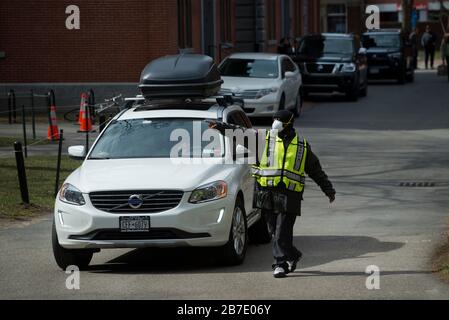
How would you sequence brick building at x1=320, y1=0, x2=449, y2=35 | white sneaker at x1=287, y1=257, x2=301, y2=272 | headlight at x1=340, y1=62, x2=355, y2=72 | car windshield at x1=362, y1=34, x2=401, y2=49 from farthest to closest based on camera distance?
brick building at x1=320, y1=0, x2=449, y2=35, car windshield at x1=362, y1=34, x2=401, y2=49, headlight at x1=340, y1=62, x2=355, y2=72, white sneaker at x1=287, y1=257, x2=301, y2=272

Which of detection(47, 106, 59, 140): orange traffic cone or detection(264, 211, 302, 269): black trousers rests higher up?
detection(264, 211, 302, 269): black trousers

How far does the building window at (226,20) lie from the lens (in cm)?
3862

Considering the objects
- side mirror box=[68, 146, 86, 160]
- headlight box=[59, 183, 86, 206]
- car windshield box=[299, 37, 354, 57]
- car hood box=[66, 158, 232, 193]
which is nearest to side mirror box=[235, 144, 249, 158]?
car hood box=[66, 158, 232, 193]

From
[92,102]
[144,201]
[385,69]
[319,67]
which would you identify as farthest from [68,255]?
[385,69]

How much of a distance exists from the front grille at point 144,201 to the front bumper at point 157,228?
0.06 metres

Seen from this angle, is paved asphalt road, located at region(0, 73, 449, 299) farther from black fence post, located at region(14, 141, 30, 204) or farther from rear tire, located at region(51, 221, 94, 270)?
black fence post, located at region(14, 141, 30, 204)

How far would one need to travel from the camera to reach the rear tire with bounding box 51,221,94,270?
11.3 metres

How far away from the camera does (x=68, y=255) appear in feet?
37.2

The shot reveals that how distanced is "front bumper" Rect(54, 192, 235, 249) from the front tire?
0.64 feet

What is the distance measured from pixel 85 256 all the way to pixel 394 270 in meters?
3.08

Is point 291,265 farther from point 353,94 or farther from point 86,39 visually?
point 353,94

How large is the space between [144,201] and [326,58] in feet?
82.1
